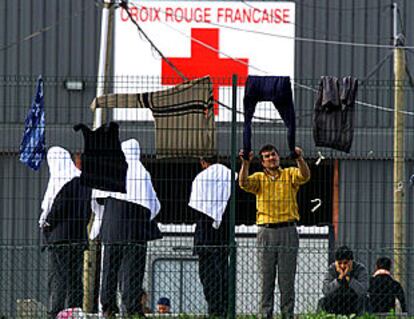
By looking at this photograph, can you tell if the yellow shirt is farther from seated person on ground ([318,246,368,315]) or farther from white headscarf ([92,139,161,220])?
white headscarf ([92,139,161,220])

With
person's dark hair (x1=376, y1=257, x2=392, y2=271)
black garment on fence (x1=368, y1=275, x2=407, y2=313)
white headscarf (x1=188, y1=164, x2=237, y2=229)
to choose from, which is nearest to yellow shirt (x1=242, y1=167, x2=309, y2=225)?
white headscarf (x1=188, y1=164, x2=237, y2=229)

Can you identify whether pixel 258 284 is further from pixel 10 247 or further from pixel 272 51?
pixel 272 51

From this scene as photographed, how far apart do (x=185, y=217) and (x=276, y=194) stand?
117 cm

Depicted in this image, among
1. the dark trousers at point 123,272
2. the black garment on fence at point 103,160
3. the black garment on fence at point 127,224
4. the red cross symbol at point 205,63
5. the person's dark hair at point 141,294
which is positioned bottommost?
the person's dark hair at point 141,294

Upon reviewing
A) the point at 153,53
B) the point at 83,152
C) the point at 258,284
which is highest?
the point at 153,53

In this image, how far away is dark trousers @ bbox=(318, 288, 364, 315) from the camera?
50.2ft

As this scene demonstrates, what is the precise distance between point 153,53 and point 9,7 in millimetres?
2416

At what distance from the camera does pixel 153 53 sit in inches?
923

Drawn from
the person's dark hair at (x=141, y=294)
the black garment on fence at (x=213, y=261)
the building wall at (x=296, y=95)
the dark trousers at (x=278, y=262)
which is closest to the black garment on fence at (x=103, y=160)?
the building wall at (x=296, y=95)

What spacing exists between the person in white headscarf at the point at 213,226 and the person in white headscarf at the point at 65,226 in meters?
1.15

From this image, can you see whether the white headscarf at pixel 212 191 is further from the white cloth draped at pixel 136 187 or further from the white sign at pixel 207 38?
the white sign at pixel 207 38

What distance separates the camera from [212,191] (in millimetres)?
15305

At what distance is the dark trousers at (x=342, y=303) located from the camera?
15305mm

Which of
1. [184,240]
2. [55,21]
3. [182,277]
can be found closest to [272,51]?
[55,21]
